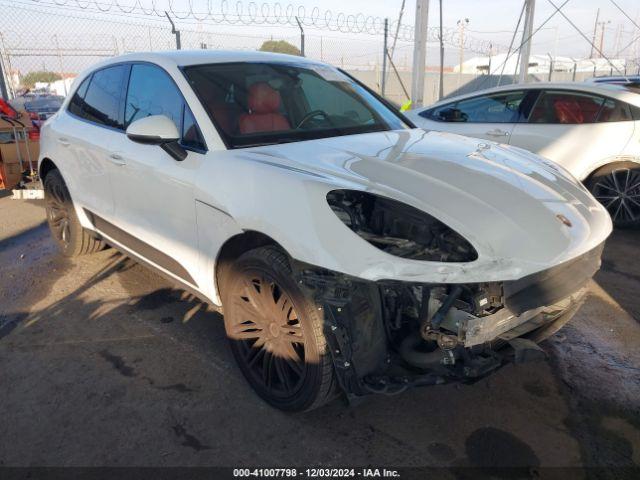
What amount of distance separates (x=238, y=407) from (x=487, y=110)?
190 inches

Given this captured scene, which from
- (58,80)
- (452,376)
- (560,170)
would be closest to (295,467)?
(452,376)

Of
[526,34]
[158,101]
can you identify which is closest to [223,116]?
[158,101]

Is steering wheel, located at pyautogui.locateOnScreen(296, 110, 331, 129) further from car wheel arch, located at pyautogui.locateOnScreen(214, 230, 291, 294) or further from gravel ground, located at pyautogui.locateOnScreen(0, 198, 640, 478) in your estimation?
gravel ground, located at pyautogui.locateOnScreen(0, 198, 640, 478)

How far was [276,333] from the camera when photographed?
2.56 meters

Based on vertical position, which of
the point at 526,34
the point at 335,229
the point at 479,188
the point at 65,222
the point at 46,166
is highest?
the point at 526,34

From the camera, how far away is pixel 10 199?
7.45 meters

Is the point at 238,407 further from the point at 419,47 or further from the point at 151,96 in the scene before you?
the point at 419,47

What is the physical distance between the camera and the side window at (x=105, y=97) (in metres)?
3.75

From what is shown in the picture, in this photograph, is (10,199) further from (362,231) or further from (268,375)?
(362,231)

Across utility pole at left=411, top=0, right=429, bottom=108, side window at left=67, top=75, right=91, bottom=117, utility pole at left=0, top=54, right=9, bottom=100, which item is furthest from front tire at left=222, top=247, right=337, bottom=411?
utility pole at left=0, top=54, right=9, bottom=100

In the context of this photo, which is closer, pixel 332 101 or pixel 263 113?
pixel 263 113

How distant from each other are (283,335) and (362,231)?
2.19ft

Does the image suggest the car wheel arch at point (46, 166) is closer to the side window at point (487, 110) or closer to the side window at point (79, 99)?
the side window at point (79, 99)

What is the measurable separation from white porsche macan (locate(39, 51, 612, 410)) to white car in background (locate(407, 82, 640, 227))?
2.74 m
